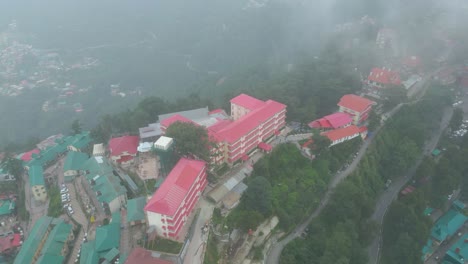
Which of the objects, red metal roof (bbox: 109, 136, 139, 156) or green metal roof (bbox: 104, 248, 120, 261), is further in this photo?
red metal roof (bbox: 109, 136, 139, 156)

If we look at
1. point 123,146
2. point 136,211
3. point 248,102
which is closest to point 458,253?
point 248,102

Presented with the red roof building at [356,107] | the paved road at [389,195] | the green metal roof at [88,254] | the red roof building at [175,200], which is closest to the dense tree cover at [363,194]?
the paved road at [389,195]

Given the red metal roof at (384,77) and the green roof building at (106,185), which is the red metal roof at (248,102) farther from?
the red metal roof at (384,77)

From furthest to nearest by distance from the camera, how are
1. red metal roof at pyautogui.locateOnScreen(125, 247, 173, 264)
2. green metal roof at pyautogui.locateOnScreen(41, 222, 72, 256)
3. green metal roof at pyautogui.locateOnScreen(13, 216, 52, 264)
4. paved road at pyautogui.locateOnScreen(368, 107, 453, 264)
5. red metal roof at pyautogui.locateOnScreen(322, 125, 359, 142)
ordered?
red metal roof at pyautogui.locateOnScreen(322, 125, 359, 142)
paved road at pyautogui.locateOnScreen(368, 107, 453, 264)
green metal roof at pyautogui.locateOnScreen(41, 222, 72, 256)
green metal roof at pyautogui.locateOnScreen(13, 216, 52, 264)
red metal roof at pyautogui.locateOnScreen(125, 247, 173, 264)

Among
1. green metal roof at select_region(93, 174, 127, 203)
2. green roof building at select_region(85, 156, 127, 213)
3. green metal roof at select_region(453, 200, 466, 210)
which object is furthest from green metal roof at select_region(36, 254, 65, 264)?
green metal roof at select_region(453, 200, 466, 210)

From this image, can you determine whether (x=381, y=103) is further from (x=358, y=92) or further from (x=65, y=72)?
(x=65, y=72)

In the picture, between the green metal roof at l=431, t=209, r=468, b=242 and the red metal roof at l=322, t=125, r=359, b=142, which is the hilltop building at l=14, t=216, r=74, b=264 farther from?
the green metal roof at l=431, t=209, r=468, b=242
